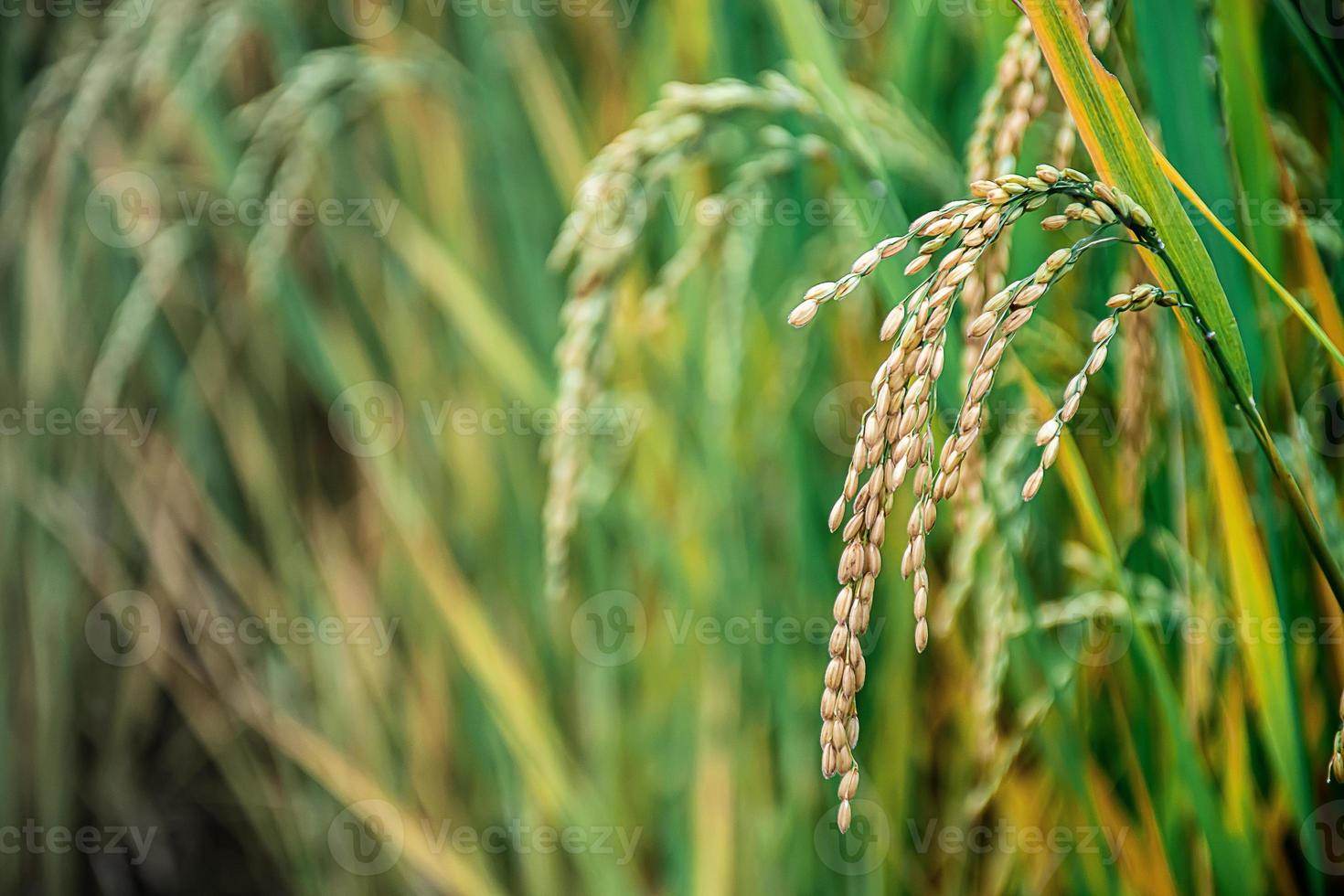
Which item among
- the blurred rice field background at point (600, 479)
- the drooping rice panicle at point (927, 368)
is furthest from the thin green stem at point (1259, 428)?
the blurred rice field background at point (600, 479)

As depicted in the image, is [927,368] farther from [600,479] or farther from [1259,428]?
[600,479]

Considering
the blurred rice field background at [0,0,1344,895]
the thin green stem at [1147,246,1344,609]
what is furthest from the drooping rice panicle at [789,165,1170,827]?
the blurred rice field background at [0,0,1344,895]

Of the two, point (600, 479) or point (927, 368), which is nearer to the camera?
point (927, 368)

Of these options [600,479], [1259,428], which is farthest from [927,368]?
[600,479]

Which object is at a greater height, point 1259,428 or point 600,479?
point 1259,428

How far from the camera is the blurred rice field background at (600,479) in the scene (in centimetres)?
61

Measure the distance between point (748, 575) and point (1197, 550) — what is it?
39cm

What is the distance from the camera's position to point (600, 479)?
3.40ft

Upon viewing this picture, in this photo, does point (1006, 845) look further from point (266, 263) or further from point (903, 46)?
point (266, 263)

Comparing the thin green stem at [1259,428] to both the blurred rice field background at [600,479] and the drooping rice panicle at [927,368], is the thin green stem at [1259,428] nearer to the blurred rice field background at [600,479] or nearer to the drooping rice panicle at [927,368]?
the drooping rice panicle at [927,368]

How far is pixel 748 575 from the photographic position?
2.93 ft

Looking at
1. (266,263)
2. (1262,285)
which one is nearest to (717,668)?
(1262,285)

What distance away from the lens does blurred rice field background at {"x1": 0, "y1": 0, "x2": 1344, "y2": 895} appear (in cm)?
61

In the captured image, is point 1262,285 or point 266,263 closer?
point 1262,285
